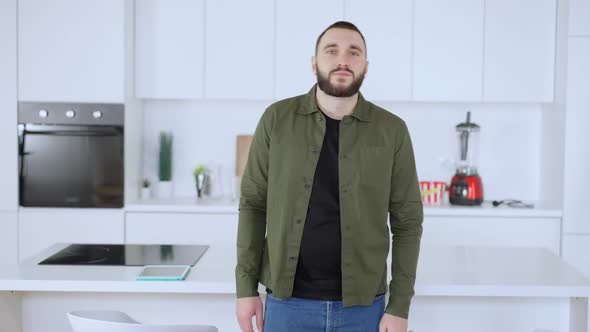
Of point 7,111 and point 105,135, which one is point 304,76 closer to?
point 105,135

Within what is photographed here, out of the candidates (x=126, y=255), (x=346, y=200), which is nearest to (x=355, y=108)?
(x=346, y=200)

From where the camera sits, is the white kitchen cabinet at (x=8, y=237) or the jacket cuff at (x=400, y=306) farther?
the white kitchen cabinet at (x=8, y=237)

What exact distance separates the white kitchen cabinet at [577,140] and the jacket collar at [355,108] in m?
2.29

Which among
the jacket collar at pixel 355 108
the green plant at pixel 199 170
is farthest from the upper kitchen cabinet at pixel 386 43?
the jacket collar at pixel 355 108

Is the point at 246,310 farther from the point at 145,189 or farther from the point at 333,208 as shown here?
the point at 145,189

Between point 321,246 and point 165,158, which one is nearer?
point 321,246

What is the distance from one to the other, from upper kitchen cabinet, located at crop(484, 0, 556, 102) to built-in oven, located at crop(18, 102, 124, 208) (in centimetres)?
219

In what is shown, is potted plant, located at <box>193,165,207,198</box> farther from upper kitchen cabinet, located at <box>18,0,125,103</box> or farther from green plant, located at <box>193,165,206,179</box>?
upper kitchen cabinet, located at <box>18,0,125,103</box>

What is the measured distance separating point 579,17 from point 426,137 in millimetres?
1148

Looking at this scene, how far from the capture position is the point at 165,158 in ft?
13.6

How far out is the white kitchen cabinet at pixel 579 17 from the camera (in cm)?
365

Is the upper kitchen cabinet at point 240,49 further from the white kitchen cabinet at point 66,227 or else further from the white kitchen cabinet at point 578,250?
the white kitchen cabinet at point 578,250

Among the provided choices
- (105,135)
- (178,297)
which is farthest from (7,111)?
(178,297)

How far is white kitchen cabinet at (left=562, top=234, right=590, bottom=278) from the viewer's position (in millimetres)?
3736
